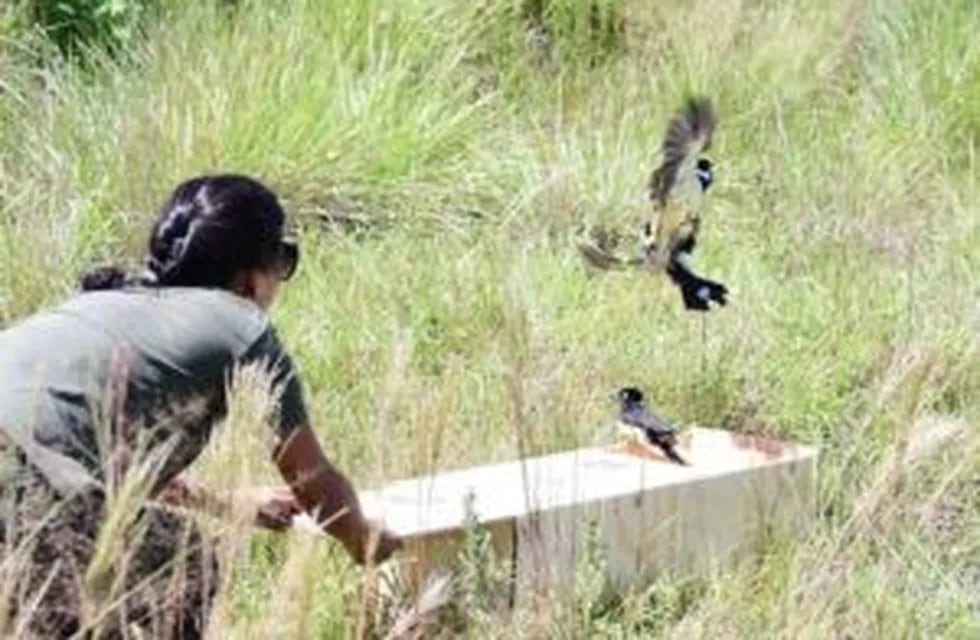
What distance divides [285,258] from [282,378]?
1.01 feet

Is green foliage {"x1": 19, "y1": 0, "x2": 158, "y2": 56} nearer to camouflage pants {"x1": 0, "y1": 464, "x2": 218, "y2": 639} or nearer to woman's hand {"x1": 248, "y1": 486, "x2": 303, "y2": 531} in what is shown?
woman's hand {"x1": 248, "y1": 486, "x2": 303, "y2": 531}

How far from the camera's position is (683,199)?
4848 millimetres

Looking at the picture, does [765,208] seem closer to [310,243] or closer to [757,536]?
[310,243]

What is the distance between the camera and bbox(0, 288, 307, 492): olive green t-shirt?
3.42 meters

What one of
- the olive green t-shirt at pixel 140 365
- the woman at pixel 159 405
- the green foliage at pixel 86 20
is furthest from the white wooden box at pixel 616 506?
the green foliage at pixel 86 20

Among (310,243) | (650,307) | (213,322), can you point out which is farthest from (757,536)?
(310,243)

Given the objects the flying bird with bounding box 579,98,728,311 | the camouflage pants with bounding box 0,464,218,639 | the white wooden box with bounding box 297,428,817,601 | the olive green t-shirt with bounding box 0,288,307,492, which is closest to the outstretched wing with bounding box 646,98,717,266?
the flying bird with bounding box 579,98,728,311

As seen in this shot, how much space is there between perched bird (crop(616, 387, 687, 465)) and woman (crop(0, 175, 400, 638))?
88cm

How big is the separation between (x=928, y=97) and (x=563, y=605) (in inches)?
183

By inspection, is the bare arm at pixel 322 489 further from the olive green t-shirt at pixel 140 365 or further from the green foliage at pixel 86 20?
the green foliage at pixel 86 20

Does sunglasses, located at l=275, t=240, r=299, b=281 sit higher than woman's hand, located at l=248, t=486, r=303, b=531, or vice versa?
sunglasses, located at l=275, t=240, r=299, b=281

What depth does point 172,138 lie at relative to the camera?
6.39 meters

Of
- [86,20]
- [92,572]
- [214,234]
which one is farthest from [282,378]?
[86,20]

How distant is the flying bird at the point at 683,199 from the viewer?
4.82 m
